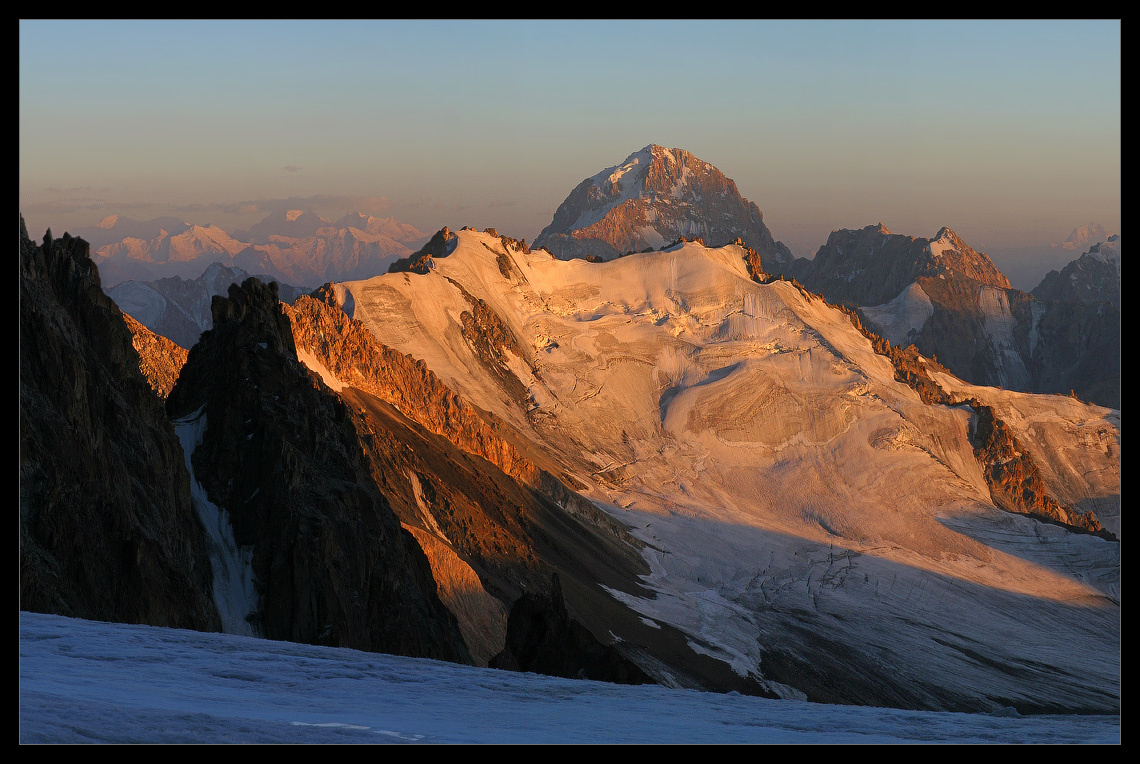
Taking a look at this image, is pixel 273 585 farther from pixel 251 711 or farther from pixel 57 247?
pixel 251 711

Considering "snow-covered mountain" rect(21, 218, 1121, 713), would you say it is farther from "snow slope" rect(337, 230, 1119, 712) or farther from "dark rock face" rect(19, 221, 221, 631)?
"snow slope" rect(337, 230, 1119, 712)

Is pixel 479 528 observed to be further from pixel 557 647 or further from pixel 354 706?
pixel 354 706

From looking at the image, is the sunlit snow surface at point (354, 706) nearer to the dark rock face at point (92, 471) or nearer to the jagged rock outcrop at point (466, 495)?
the dark rock face at point (92, 471)

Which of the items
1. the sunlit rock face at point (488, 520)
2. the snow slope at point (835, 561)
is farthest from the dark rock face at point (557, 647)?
the snow slope at point (835, 561)

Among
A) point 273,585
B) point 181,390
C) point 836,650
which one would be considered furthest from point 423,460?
point 273,585

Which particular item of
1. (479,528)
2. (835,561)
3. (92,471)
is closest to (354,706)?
(92,471)
